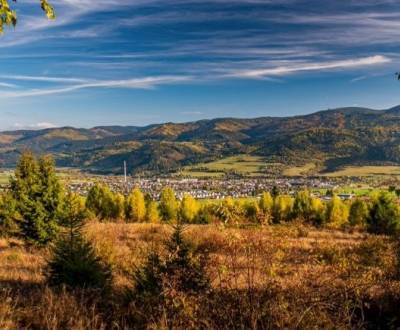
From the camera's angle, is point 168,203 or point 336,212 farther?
point 168,203

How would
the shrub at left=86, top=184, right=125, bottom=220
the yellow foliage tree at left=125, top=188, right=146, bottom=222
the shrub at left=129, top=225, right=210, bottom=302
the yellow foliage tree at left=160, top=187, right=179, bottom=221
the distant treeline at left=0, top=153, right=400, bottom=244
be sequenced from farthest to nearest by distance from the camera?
the yellow foliage tree at left=160, top=187, right=179, bottom=221 < the shrub at left=86, top=184, right=125, bottom=220 < the yellow foliage tree at left=125, top=188, right=146, bottom=222 < the distant treeline at left=0, top=153, right=400, bottom=244 < the shrub at left=129, top=225, right=210, bottom=302

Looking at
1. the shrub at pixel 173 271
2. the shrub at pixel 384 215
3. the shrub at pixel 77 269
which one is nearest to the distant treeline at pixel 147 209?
the shrub at pixel 384 215

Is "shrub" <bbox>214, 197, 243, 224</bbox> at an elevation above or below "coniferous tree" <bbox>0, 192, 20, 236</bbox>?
above

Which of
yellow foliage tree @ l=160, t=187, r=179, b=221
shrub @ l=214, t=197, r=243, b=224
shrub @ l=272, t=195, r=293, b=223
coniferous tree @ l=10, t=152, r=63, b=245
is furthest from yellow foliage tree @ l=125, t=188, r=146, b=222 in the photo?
shrub @ l=214, t=197, r=243, b=224

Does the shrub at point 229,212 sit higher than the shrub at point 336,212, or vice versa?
the shrub at point 229,212

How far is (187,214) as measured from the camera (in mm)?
63688

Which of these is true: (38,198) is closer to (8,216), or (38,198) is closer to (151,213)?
(8,216)

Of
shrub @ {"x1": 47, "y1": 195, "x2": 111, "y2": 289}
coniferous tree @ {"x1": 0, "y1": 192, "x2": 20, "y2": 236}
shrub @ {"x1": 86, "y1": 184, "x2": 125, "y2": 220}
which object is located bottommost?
shrub @ {"x1": 86, "y1": 184, "x2": 125, "y2": 220}

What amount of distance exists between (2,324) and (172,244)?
473 centimetres

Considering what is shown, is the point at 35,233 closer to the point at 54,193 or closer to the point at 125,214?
the point at 54,193

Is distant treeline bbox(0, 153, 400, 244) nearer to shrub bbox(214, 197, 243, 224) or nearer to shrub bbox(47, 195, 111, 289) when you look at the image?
shrub bbox(214, 197, 243, 224)

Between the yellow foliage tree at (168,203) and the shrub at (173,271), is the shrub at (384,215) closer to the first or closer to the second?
the yellow foliage tree at (168,203)

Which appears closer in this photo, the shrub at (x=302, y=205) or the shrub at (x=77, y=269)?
the shrub at (x=77, y=269)

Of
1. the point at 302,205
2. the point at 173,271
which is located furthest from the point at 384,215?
the point at 173,271
